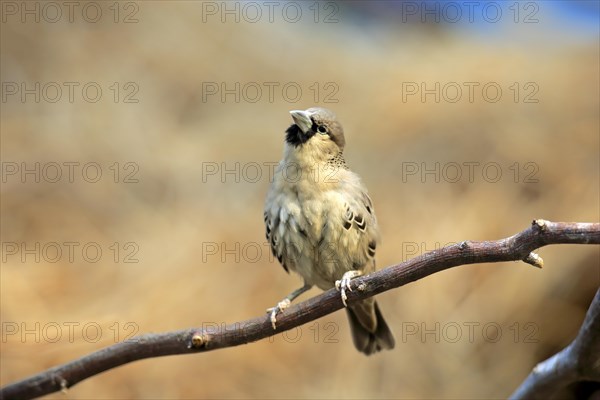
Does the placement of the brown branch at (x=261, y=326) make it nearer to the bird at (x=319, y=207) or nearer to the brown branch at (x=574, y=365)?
the brown branch at (x=574, y=365)

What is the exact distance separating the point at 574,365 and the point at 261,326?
756mm

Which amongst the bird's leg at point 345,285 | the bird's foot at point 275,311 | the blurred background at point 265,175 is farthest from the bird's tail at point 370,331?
the blurred background at point 265,175

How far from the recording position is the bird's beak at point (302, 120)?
2057 millimetres

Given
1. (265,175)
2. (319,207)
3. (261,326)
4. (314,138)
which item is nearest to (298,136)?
(314,138)

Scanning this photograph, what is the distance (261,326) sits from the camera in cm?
171

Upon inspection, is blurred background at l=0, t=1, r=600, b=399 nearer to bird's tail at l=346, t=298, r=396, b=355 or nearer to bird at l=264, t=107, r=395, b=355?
bird's tail at l=346, t=298, r=396, b=355

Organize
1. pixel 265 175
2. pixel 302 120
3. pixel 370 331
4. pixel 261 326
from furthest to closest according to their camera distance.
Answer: pixel 265 175, pixel 370 331, pixel 302 120, pixel 261 326

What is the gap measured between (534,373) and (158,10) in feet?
12.6

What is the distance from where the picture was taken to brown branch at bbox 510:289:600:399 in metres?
1.62

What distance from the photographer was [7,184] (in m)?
4.12

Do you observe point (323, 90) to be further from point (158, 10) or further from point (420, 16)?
point (158, 10)

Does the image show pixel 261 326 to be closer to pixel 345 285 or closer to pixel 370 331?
pixel 345 285

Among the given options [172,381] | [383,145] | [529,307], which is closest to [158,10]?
[383,145]

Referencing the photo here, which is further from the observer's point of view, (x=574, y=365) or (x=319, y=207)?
(x=319, y=207)
